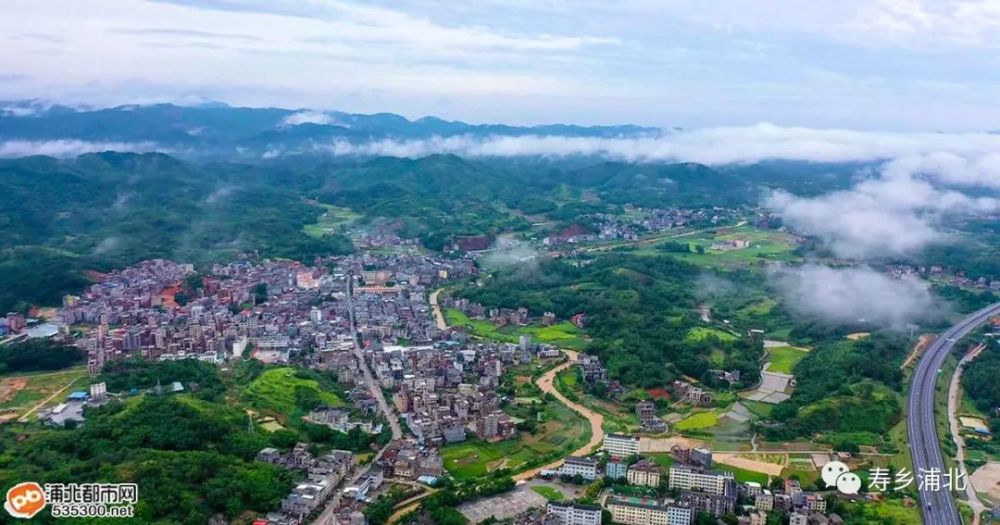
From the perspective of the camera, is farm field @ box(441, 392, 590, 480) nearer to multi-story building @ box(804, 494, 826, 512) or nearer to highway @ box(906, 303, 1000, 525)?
multi-story building @ box(804, 494, 826, 512)

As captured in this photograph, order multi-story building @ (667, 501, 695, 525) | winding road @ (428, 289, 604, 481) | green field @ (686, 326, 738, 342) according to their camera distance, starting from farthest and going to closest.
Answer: green field @ (686, 326, 738, 342) → winding road @ (428, 289, 604, 481) → multi-story building @ (667, 501, 695, 525)

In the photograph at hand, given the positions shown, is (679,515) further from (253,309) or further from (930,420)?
(253,309)

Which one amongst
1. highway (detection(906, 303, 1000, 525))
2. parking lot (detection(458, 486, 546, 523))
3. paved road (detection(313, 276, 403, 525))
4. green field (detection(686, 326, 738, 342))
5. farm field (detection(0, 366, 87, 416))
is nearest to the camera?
parking lot (detection(458, 486, 546, 523))

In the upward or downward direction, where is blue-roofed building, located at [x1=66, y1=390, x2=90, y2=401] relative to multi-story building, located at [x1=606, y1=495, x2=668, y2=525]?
downward

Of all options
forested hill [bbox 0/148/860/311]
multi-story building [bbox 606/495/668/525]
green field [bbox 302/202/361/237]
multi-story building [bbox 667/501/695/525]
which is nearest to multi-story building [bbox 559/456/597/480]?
multi-story building [bbox 606/495/668/525]

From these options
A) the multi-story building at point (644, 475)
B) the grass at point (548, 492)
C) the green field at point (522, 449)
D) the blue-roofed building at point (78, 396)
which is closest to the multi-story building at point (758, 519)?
the multi-story building at point (644, 475)

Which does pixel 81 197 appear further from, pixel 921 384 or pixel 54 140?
pixel 921 384

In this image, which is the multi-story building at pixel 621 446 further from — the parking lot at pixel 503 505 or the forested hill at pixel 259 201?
the forested hill at pixel 259 201
